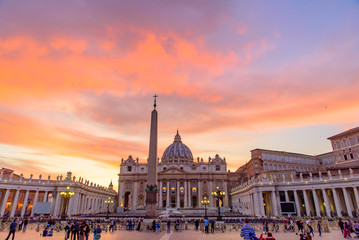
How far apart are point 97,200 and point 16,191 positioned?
86.5 ft

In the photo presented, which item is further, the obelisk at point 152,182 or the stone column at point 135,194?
the stone column at point 135,194

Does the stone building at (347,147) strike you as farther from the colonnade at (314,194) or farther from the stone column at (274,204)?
the stone column at (274,204)

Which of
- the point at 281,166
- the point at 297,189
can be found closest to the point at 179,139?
the point at 281,166

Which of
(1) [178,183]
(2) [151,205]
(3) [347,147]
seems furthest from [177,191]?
(2) [151,205]

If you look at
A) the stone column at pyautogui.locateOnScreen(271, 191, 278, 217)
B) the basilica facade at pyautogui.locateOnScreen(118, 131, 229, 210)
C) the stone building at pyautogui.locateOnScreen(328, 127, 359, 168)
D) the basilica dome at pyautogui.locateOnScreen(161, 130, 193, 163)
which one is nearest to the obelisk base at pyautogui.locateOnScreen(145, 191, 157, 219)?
the stone column at pyautogui.locateOnScreen(271, 191, 278, 217)

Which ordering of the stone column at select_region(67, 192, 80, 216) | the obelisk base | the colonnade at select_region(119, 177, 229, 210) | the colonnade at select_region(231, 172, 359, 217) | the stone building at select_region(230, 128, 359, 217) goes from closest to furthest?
the obelisk base → the colonnade at select_region(231, 172, 359, 217) → the stone building at select_region(230, 128, 359, 217) → the stone column at select_region(67, 192, 80, 216) → the colonnade at select_region(119, 177, 229, 210)

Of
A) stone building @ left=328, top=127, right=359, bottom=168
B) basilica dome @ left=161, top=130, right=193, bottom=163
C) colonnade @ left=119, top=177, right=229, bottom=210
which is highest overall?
basilica dome @ left=161, top=130, right=193, bottom=163

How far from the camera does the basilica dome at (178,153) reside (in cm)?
10235

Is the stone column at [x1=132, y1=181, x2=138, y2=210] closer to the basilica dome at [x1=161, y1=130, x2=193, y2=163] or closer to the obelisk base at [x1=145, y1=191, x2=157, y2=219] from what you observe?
the basilica dome at [x1=161, y1=130, x2=193, y2=163]

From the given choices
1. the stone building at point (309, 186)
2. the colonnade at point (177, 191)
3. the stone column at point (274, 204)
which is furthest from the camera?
the colonnade at point (177, 191)

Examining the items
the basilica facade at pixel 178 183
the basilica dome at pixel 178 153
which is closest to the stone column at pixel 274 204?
the basilica facade at pixel 178 183

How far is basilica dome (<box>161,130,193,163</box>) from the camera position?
10235cm

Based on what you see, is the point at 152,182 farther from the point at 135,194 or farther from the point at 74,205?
the point at 135,194

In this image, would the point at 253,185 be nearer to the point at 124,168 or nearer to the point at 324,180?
the point at 324,180
